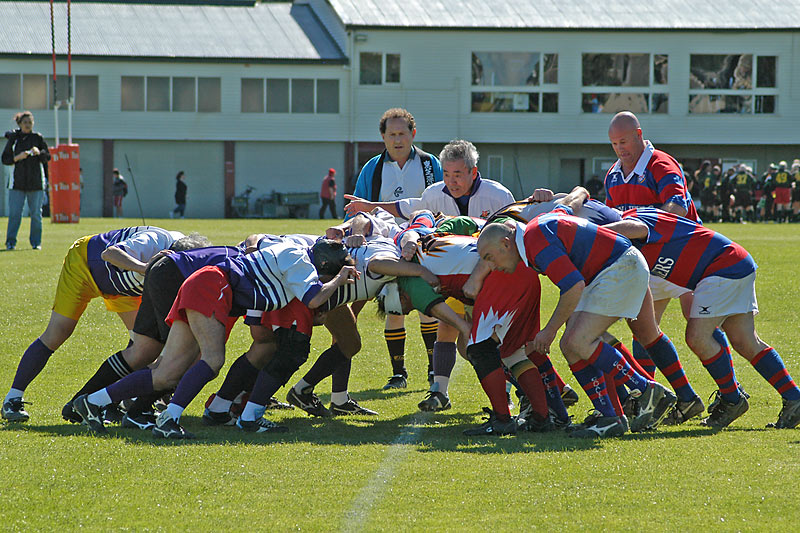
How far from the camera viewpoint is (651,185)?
7668 mm

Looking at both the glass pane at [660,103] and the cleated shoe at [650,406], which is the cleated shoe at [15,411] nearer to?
the cleated shoe at [650,406]

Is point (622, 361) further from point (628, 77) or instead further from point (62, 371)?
point (628, 77)

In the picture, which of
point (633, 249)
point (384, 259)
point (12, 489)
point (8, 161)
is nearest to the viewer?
point (12, 489)

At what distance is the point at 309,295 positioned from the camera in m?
6.31

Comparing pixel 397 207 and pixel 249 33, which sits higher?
pixel 249 33

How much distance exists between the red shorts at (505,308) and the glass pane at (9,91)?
A: 128 ft

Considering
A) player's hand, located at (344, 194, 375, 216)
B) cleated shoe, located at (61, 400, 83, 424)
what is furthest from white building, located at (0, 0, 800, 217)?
cleated shoe, located at (61, 400, 83, 424)

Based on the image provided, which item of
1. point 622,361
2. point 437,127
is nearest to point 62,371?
point 622,361

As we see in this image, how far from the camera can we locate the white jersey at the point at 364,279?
21.6 feet

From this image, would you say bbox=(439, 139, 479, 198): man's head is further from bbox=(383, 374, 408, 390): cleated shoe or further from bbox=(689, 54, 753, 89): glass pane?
bbox=(689, 54, 753, 89): glass pane

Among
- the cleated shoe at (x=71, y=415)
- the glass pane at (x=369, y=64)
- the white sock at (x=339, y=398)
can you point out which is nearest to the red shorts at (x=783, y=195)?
the glass pane at (x=369, y=64)

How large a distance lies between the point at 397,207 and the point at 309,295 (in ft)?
6.68

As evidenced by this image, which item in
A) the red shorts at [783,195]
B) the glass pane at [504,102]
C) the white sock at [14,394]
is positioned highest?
the glass pane at [504,102]

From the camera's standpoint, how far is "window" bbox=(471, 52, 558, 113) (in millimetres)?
43169
